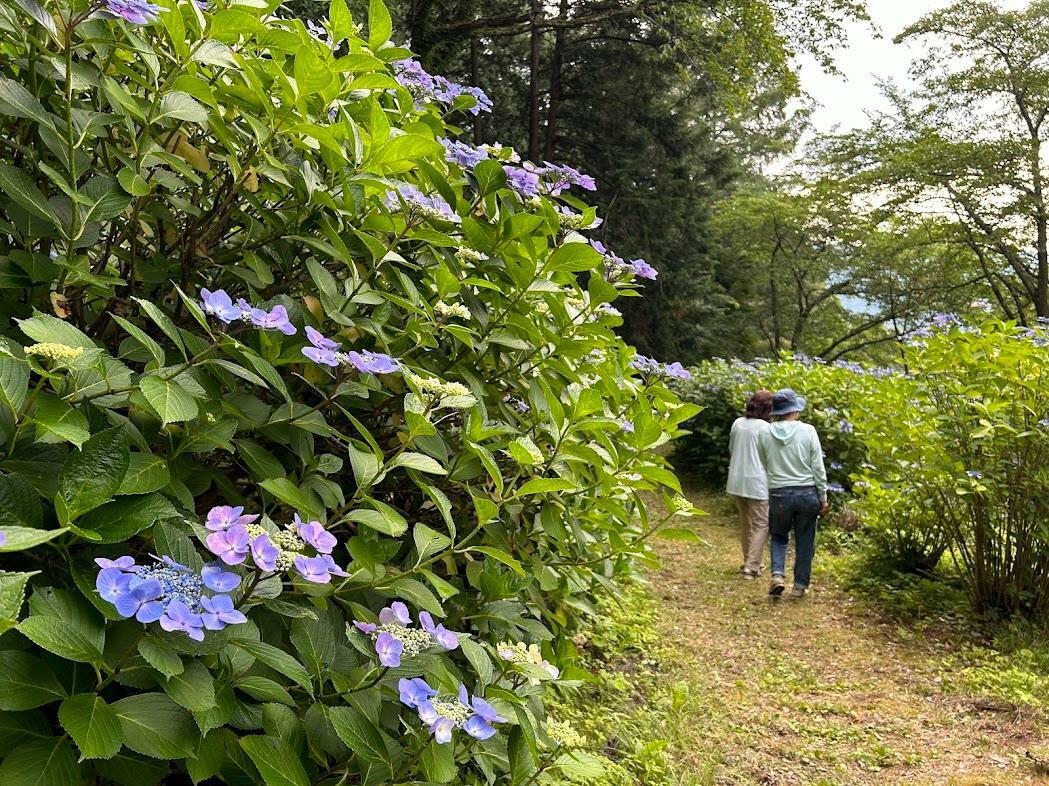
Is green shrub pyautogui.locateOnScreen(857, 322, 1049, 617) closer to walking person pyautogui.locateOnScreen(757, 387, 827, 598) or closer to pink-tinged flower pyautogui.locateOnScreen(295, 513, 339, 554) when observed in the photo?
walking person pyautogui.locateOnScreen(757, 387, 827, 598)

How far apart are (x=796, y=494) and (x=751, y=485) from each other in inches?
22.6

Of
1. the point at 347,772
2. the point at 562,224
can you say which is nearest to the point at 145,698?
the point at 347,772

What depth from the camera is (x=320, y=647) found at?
1.01 m

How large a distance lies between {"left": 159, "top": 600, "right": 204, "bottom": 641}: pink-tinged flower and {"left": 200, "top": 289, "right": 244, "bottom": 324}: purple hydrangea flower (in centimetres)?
39

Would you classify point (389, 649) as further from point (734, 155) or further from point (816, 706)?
point (734, 155)

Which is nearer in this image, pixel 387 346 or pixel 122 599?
pixel 122 599

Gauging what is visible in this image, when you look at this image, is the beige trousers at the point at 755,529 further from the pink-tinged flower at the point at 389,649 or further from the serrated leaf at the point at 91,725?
the serrated leaf at the point at 91,725

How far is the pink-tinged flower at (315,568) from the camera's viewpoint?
825 millimetres

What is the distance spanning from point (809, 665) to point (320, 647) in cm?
374

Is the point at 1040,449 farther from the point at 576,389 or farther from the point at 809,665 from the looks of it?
the point at 576,389

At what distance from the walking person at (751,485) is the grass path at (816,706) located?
0.50 meters

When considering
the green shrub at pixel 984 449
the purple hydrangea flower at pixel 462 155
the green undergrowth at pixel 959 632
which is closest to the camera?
the purple hydrangea flower at pixel 462 155

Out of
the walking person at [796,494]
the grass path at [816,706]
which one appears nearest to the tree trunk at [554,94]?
the walking person at [796,494]

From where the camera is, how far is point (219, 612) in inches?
29.2
